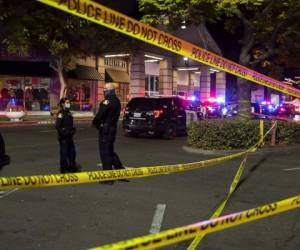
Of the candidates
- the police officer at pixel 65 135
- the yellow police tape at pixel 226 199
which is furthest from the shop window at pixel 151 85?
the police officer at pixel 65 135

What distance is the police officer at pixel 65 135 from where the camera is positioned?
10.5 m

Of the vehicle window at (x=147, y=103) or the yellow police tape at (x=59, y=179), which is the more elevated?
the vehicle window at (x=147, y=103)

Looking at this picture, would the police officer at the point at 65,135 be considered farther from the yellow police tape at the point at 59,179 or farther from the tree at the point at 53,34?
the tree at the point at 53,34

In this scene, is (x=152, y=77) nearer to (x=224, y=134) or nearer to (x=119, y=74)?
(x=119, y=74)

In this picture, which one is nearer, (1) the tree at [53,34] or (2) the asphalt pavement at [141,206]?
(2) the asphalt pavement at [141,206]

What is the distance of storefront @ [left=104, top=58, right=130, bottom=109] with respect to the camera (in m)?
42.5

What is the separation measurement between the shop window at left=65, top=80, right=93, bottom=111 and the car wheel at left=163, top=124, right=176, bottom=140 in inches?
759

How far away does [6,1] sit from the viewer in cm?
A: 2598

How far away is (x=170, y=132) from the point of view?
20.5 meters

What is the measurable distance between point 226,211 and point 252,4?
960 centimetres

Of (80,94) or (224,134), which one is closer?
(224,134)

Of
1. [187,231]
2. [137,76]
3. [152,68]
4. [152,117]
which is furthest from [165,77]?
[187,231]

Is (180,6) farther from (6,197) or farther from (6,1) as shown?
(6,1)

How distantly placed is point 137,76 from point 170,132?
808 inches
